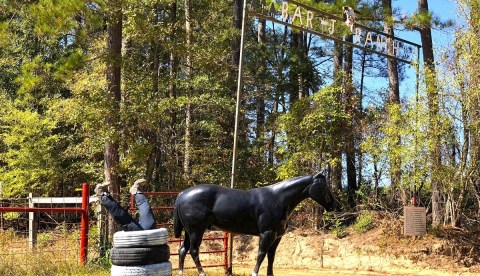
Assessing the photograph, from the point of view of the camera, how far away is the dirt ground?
11.4 meters

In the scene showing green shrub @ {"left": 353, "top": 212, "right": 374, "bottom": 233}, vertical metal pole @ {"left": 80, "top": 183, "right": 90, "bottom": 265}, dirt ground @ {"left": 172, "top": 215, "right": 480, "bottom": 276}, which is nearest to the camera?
vertical metal pole @ {"left": 80, "top": 183, "right": 90, "bottom": 265}

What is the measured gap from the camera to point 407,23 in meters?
13.4

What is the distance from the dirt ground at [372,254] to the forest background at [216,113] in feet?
3.01

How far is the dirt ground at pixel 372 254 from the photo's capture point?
11375mm

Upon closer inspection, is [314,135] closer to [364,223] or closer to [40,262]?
[364,223]

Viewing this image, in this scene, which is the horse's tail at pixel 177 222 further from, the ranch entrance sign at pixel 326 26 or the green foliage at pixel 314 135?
the green foliage at pixel 314 135

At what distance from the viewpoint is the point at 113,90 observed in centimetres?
1283

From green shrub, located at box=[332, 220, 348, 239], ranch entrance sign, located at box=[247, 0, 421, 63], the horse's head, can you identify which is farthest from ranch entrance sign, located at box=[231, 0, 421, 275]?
green shrub, located at box=[332, 220, 348, 239]

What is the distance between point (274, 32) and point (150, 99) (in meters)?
14.6

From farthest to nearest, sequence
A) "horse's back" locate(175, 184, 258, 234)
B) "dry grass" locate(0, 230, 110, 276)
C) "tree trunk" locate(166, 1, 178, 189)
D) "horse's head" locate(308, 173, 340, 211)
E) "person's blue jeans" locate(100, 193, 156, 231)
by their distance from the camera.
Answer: "tree trunk" locate(166, 1, 178, 189)
"dry grass" locate(0, 230, 110, 276)
"horse's back" locate(175, 184, 258, 234)
"horse's head" locate(308, 173, 340, 211)
"person's blue jeans" locate(100, 193, 156, 231)

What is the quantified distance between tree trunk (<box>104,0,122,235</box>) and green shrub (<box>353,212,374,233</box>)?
5742mm

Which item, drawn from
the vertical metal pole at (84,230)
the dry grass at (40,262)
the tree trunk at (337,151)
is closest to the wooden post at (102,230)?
the dry grass at (40,262)

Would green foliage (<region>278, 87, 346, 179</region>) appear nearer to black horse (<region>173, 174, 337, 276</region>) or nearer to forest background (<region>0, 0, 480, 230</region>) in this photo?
forest background (<region>0, 0, 480, 230</region>)

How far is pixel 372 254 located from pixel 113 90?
6850 millimetres
